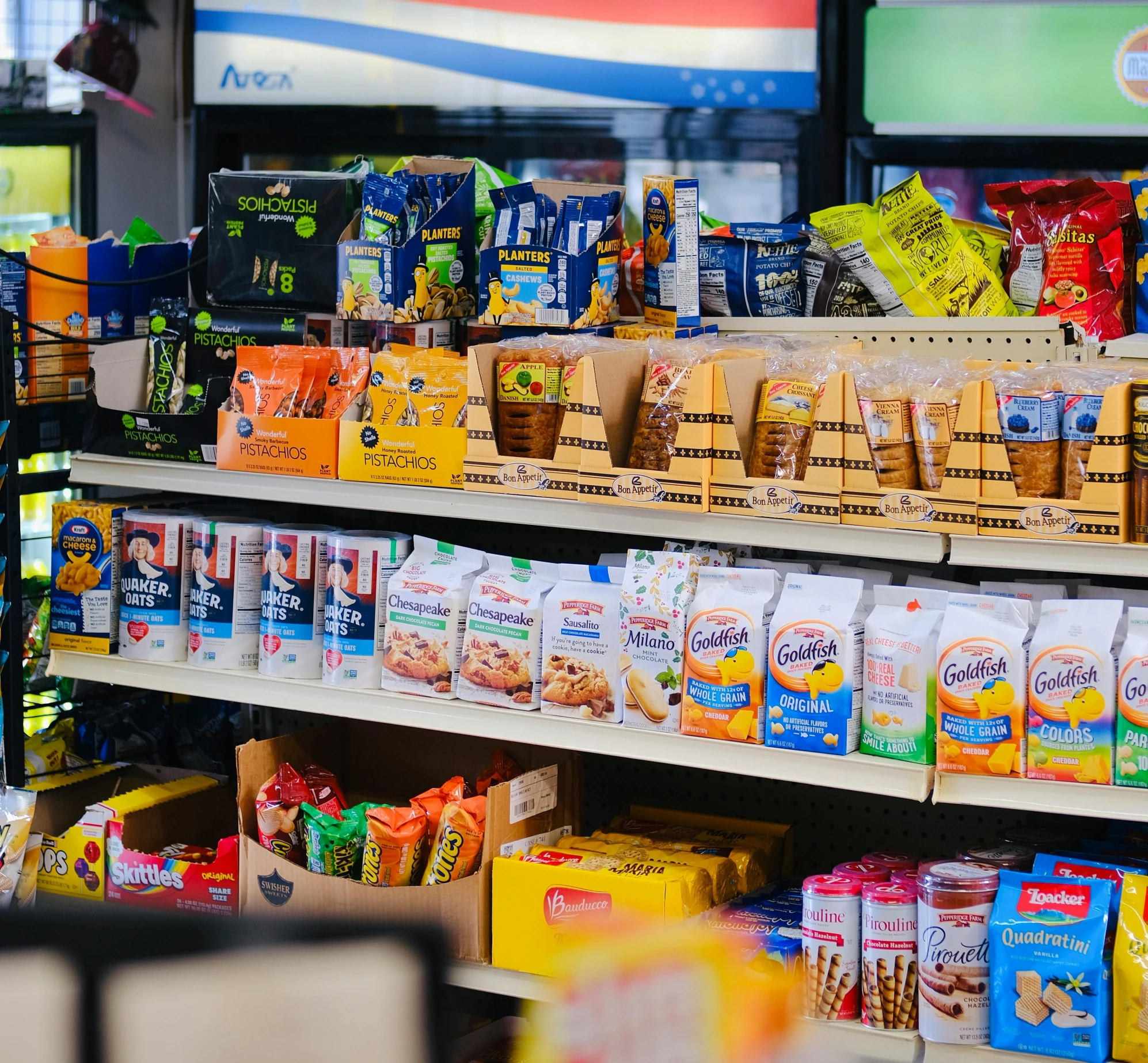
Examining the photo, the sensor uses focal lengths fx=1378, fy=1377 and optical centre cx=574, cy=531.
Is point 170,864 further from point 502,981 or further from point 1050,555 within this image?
point 1050,555

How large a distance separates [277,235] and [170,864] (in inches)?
51.6

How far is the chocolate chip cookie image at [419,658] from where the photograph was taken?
2604 mm

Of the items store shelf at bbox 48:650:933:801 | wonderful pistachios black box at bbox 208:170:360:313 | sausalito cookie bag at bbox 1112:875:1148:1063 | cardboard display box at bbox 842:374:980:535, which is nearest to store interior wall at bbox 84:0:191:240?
wonderful pistachios black box at bbox 208:170:360:313

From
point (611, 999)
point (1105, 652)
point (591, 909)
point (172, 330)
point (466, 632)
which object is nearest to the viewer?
point (611, 999)

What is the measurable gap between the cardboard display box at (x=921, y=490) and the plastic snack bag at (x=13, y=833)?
5.76 feet

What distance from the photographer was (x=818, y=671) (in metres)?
2.26

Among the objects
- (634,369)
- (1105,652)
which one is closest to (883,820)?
(1105,652)

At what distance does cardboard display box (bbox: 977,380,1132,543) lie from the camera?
2100 mm

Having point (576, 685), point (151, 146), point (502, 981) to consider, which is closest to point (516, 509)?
point (576, 685)

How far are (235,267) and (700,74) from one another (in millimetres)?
2112

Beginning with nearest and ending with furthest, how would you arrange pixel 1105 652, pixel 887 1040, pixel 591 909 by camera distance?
pixel 1105 652, pixel 887 1040, pixel 591 909

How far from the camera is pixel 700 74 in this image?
441cm

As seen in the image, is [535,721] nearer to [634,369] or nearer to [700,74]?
[634,369]

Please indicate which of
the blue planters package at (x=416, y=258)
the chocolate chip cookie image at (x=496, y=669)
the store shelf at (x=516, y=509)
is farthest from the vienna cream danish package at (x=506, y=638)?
the blue planters package at (x=416, y=258)
